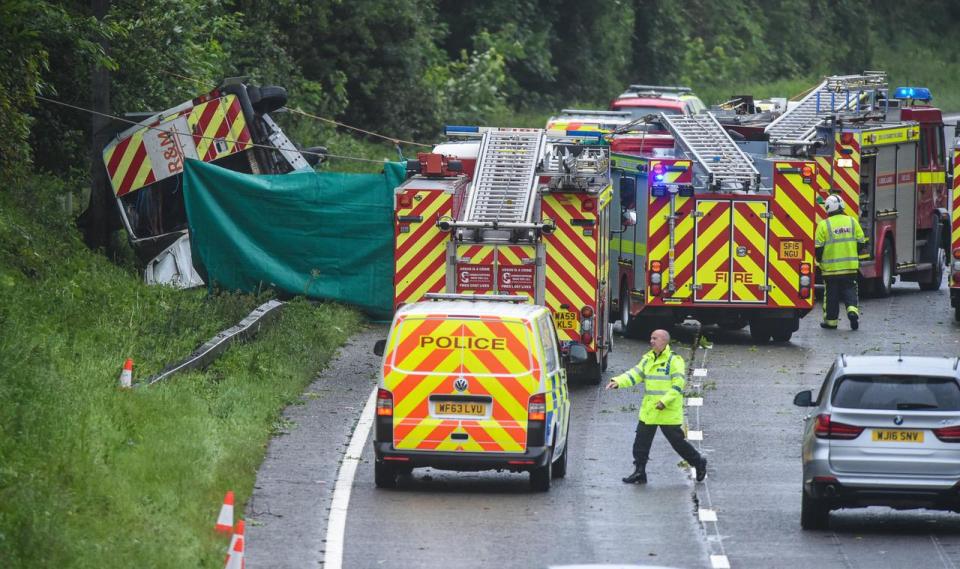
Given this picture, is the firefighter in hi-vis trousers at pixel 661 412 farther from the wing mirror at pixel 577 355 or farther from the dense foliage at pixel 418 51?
the dense foliage at pixel 418 51

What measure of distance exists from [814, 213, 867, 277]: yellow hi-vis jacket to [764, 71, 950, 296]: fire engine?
125 cm

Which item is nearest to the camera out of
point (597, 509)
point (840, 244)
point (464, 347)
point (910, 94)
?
point (597, 509)

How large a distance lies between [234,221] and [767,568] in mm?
13753

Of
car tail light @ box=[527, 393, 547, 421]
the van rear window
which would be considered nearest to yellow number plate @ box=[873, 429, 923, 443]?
car tail light @ box=[527, 393, 547, 421]

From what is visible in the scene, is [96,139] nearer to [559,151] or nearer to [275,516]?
[559,151]

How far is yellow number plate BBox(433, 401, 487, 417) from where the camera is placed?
15180 mm

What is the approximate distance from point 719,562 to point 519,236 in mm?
7722

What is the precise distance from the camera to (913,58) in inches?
2820

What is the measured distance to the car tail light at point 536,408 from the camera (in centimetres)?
1516

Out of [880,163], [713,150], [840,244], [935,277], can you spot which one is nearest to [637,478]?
[713,150]

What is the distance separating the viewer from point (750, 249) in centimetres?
2436

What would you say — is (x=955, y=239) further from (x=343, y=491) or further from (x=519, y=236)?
(x=343, y=491)

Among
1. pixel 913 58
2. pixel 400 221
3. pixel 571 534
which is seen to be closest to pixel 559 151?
pixel 400 221

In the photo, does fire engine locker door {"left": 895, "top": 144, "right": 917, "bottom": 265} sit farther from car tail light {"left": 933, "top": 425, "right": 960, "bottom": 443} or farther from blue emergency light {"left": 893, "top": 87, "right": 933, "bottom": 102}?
car tail light {"left": 933, "top": 425, "right": 960, "bottom": 443}
